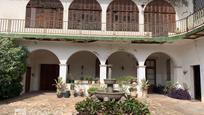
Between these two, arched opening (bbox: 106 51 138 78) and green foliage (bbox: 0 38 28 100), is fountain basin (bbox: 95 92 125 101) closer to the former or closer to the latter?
green foliage (bbox: 0 38 28 100)

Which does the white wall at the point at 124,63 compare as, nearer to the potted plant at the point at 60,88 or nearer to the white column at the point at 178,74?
the white column at the point at 178,74

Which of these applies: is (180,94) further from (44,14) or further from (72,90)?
(44,14)

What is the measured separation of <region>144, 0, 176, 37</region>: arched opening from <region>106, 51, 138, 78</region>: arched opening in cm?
339

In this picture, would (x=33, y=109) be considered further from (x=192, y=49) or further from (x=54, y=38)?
(x=192, y=49)

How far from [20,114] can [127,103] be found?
4.67 meters

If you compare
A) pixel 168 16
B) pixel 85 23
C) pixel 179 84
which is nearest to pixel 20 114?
pixel 85 23

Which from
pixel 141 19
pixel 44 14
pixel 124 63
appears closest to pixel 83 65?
pixel 124 63

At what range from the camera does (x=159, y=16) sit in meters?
17.1

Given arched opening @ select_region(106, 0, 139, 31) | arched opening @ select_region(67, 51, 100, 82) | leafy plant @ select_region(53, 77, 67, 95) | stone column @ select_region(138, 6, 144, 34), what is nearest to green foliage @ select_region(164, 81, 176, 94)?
stone column @ select_region(138, 6, 144, 34)

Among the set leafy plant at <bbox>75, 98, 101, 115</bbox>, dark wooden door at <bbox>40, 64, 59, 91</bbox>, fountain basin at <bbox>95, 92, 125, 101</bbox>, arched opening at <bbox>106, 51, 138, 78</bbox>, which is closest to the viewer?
leafy plant at <bbox>75, 98, 101, 115</bbox>

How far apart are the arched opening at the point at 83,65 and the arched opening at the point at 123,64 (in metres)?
1.32

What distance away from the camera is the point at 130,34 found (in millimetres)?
16750

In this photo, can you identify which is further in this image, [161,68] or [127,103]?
[161,68]

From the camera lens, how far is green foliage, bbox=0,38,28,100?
13.0 meters
